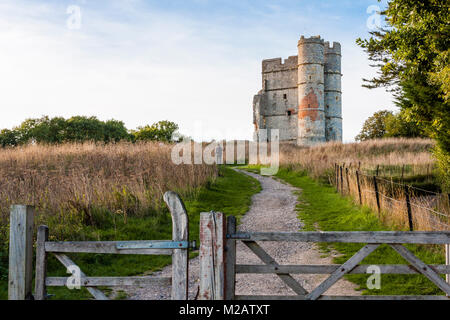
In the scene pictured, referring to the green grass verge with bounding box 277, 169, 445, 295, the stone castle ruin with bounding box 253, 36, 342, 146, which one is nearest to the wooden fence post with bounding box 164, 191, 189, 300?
the green grass verge with bounding box 277, 169, 445, 295

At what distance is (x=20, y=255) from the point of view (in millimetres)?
4461

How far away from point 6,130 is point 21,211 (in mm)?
44557

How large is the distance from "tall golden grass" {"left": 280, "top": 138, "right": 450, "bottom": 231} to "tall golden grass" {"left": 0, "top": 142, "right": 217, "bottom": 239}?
599 centimetres

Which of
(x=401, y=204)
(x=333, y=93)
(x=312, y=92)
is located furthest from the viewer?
(x=333, y=93)

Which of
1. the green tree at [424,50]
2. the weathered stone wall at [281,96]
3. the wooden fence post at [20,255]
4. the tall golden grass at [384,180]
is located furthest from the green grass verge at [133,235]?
the weathered stone wall at [281,96]

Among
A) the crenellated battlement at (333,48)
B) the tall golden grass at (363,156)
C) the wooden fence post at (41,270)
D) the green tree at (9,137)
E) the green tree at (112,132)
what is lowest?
the wooden fence post at (41,270)

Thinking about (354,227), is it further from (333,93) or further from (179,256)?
(333,93)

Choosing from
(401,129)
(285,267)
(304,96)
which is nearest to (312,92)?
(304,96)

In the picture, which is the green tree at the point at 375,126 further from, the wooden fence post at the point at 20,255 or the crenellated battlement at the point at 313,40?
the wooden fence post at the point at 20,255

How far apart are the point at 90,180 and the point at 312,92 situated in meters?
37.6

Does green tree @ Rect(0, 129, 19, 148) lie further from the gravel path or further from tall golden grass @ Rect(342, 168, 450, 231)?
tall golden grass @ Rect(342, 168, 450, 231)

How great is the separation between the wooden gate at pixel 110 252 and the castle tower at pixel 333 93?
150 feet

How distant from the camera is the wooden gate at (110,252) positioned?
4055 mm
